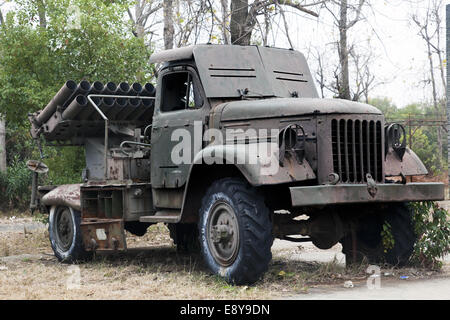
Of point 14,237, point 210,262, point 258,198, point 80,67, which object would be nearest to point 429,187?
point 258,198

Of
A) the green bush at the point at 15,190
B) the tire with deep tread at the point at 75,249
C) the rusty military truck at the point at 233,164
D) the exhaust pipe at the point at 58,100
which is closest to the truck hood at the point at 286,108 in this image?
the rusty military truck at the point at 233,164

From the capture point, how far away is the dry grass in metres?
6.95

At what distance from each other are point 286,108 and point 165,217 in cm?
197

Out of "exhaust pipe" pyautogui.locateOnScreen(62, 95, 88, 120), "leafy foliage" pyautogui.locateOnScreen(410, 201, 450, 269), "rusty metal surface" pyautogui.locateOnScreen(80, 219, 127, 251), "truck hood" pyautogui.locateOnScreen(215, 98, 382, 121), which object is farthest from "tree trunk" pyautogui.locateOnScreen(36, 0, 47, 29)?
"leafy foliage" pyautogui.locateOnScreen(410, 201, 450, 269)

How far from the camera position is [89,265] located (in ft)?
31.8

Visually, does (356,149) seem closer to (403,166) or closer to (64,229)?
(403,166)

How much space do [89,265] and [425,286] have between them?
174 inches

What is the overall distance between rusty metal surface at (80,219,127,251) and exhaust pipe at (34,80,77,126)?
1.71m

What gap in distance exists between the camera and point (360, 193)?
7227 mm

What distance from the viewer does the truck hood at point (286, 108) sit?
7.51 meters

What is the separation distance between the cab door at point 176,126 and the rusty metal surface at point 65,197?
1.42m

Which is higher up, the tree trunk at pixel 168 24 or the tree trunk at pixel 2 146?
the tree trunk at pixel 168 24

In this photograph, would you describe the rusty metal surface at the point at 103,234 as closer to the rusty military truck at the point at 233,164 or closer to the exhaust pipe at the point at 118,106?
the rusty military truck at the point at 233,164

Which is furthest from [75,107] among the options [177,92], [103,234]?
[103,234]
